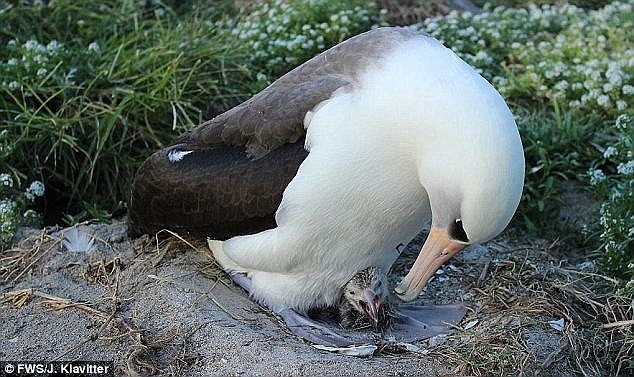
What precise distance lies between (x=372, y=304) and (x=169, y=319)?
3.43 ft

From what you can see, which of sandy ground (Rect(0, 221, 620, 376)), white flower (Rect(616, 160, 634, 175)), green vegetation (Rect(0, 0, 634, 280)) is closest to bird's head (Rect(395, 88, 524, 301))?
sandy ground (Rect(0, 221, 620, 376))

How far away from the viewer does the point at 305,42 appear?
7289 millimetres

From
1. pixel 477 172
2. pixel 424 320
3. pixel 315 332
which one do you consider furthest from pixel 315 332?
pixel 477 172

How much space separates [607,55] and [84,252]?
425 cm

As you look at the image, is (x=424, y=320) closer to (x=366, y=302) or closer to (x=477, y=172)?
(x=366, y=302)

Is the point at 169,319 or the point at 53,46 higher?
the point at 53,46

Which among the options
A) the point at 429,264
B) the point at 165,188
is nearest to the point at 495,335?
the point at 429,264

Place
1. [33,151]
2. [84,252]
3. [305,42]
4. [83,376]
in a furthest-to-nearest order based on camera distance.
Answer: [305,42], [33,151], [84,252], [83,376]

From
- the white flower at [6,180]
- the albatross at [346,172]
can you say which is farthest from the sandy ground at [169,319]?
the white flower at [6,180]

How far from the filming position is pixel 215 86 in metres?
6.84

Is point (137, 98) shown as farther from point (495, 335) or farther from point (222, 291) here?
point (495, 335)

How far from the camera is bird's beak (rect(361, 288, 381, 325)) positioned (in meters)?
4.95

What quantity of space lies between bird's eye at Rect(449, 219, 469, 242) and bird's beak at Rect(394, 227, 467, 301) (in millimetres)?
42

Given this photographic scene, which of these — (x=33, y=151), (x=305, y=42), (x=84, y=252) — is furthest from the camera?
(x=305, y=42)
